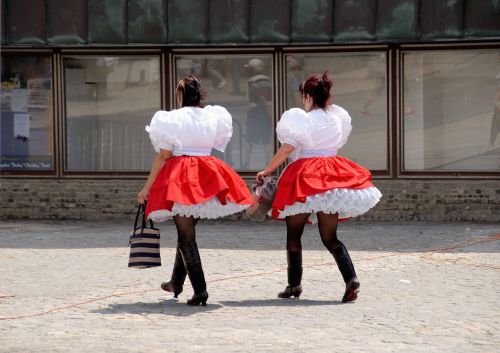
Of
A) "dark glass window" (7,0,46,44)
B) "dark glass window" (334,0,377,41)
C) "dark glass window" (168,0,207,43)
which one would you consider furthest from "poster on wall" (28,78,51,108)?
"dark glass window" (334,0,377,41)

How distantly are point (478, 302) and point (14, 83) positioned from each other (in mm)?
9882

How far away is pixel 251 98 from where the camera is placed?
17.8 m

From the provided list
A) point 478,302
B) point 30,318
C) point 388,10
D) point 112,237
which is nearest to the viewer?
point 30,318

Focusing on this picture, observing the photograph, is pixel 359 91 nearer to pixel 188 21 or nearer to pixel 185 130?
pixel 188 21

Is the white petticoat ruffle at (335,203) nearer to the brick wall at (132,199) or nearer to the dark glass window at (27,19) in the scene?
the brick wall at (132,199)

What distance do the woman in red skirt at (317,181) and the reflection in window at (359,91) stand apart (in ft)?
23.6

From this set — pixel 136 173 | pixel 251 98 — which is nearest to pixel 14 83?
pixel 136 173

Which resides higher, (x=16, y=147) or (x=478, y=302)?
(x=16, y=147)

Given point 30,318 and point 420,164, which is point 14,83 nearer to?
point 420,164

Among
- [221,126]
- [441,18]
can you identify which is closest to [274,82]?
[441,18]

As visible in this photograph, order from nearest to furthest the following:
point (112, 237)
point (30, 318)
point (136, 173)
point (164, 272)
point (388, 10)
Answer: point (30, 318) < point (164, 272) < point (112, 237) < point (388, 10) < point (136, 173)

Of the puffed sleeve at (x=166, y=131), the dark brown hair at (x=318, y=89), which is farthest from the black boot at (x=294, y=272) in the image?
the puffed sleeve at (x=166, y=131)

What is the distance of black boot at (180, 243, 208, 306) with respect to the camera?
32.8 feet

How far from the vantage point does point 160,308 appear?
10000 mm
